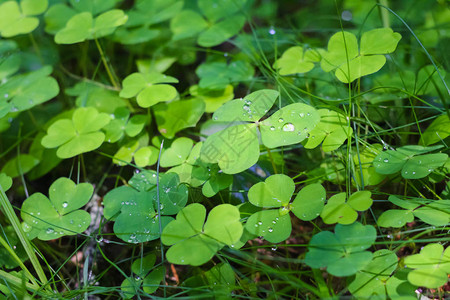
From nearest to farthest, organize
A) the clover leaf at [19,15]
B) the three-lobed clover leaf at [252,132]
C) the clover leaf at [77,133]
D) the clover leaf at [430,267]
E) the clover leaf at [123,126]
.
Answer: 1. the clover leaf at [430,267]
2. the three-lobed clover leaf at [252,132]
3. the clover leaf at [77,133]
4. the clover leaf at [123,126]
5. the clover leaf at [19,15]

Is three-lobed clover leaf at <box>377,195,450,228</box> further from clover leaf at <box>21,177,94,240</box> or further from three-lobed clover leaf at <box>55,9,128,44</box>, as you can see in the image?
three-lobed clover leaf at <box>55,9,128,44</box>

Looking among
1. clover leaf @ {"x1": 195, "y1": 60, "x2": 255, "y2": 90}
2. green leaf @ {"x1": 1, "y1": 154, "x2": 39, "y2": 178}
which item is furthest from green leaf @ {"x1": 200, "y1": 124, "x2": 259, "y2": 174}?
green leaf @ {"x1": 1, "y1": 154, "x2": 39, "y2": 178}

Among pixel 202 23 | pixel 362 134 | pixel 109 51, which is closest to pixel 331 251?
pixel 362 134

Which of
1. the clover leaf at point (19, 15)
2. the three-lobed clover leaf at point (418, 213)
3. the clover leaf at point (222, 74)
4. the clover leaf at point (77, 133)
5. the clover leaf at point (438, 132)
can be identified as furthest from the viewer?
the clover leaf at point (19, 15)

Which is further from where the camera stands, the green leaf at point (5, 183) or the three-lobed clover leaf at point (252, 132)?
the green leaf at point (5, 183)

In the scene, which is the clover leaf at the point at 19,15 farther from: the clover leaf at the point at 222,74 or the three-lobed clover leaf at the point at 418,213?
the three-lobed clover leaf at the point at 418,213

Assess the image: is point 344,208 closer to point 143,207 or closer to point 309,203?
point 309,203

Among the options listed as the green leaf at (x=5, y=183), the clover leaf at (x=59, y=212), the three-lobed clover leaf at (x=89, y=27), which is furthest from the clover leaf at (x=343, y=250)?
the three-lobed clover leaf at (x=89, y=27)
